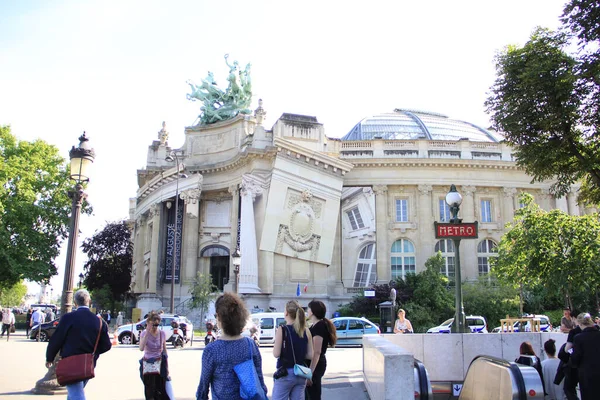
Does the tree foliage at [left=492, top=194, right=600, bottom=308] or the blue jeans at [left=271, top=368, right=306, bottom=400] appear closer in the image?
the blue jeans at [left=271, top=368, right=306, bottom=400]

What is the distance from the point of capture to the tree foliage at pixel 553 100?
48.8 feet

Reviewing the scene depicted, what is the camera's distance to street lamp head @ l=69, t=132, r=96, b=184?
42.4 feet

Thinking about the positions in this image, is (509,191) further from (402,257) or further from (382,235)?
(382,235)

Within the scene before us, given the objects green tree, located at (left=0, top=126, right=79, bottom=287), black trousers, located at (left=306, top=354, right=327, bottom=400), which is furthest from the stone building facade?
black trousers, located at (left=306, top=354, right=327, bottom=400)

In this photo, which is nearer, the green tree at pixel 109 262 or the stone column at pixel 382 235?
the stone column at pixel 382 235

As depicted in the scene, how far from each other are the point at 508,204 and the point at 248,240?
21.5m

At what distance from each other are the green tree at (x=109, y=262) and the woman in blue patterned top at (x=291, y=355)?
5960 centimetres

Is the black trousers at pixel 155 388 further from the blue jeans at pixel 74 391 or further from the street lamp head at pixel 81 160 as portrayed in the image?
the street lamp head at pixel 81 160

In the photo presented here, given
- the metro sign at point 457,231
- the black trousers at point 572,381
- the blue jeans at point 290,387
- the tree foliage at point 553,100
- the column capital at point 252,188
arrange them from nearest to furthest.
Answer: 1. the blue jeans at point 290,387
2. the black trousers at point 572,381
3. the metro sign at point 457,231
4. the tree foliage at point 553,100
5. the column capital at point 252,188

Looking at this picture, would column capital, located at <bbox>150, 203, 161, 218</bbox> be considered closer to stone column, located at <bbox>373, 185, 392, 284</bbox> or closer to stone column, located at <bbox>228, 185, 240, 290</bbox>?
stone column, located at <bbox>228, 185, 240, 290</bbox>

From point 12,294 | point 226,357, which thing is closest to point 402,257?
point 226,357

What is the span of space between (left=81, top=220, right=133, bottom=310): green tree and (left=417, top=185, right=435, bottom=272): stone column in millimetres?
36201

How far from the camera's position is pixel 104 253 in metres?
64.4

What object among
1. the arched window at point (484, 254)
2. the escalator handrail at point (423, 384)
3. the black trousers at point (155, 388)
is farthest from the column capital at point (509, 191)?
the black trousers at point (155, 388)
